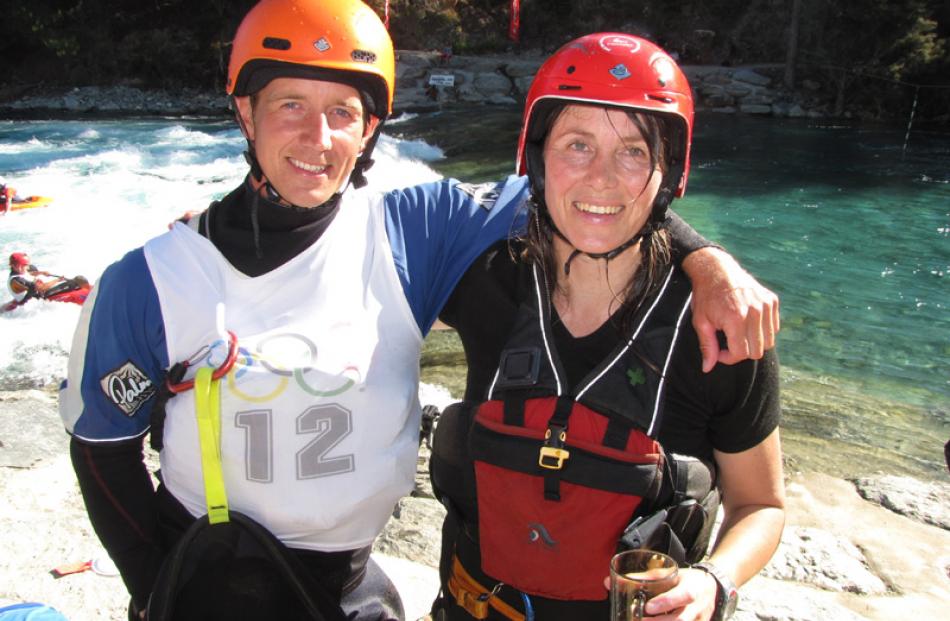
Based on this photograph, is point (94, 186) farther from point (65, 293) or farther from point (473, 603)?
point (473, 603)

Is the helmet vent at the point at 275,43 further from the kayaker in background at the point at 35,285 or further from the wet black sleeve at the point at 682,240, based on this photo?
the kayaker in background at the point at 35,285

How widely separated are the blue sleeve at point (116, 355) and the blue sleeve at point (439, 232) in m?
0.66

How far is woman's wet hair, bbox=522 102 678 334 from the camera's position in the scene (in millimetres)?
1967

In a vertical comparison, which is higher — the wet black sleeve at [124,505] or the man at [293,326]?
the man at [293,326]

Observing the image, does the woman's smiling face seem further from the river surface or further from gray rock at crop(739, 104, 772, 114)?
gray rock at crop(739, 104, 772, 114)

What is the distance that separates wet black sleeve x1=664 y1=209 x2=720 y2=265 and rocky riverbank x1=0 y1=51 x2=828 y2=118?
27.9 metres

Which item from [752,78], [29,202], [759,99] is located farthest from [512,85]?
[29,202]

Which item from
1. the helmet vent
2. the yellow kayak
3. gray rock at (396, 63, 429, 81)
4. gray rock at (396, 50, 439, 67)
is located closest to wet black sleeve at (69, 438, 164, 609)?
the helmet vent

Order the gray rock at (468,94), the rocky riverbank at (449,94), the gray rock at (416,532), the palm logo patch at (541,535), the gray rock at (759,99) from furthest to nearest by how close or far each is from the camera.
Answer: the gray rock at (468,94) < the rocky riverbank at (449,94) < the gray rock at (759,99) < the gray rock at (416,532) < the palm logo patch at (541,535)

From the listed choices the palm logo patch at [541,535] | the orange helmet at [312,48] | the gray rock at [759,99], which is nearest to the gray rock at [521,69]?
the gray rock at [759,99]

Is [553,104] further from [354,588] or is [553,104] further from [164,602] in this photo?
[164,602]

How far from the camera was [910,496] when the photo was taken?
480 centimetres

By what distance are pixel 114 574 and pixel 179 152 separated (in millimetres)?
19106

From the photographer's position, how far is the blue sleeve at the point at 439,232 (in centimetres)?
221
